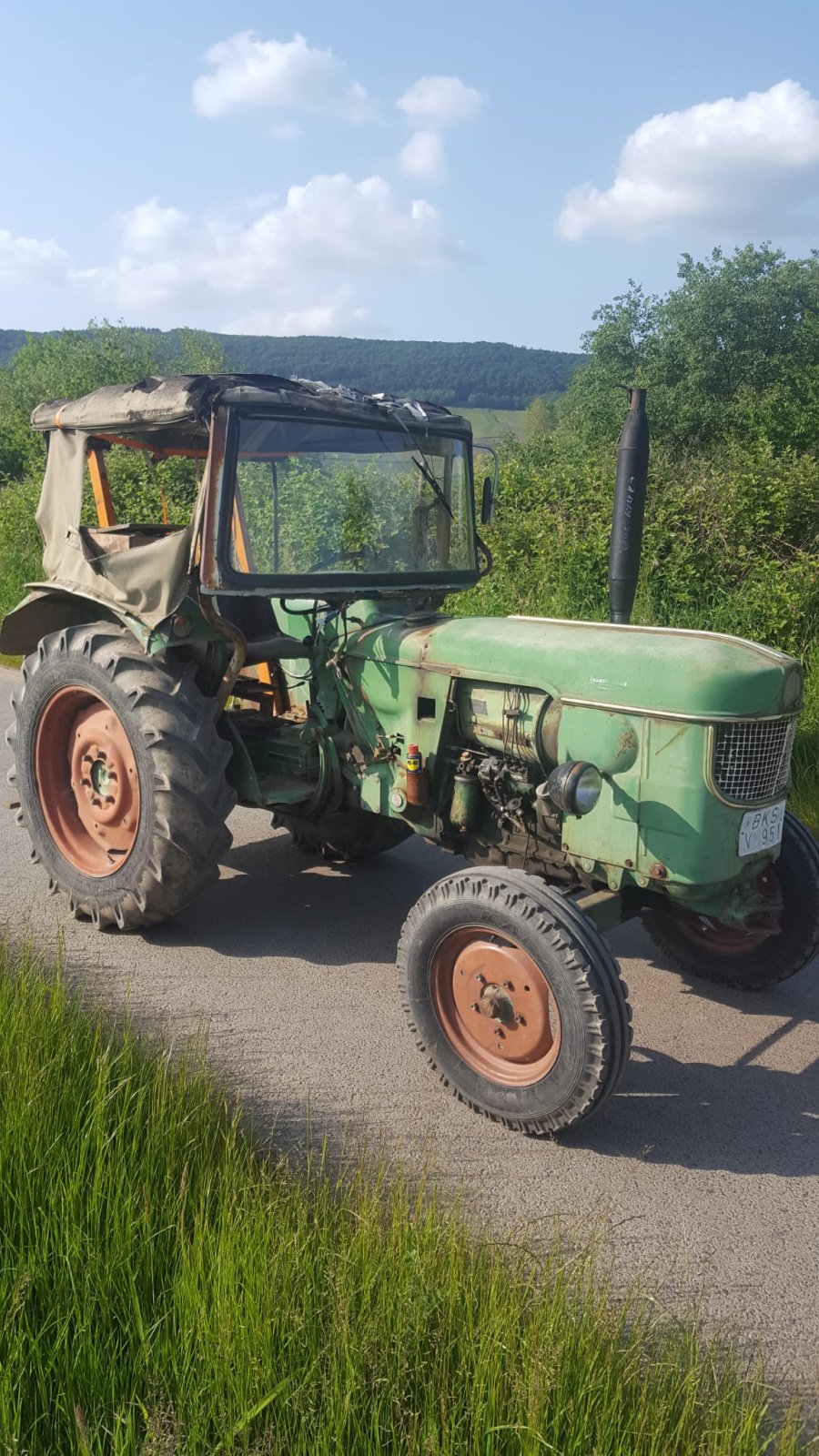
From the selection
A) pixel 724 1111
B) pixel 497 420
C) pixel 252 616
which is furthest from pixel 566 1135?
pixel 497 420

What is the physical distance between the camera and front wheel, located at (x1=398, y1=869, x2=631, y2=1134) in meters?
3.23

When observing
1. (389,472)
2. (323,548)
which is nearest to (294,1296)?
(323,548)

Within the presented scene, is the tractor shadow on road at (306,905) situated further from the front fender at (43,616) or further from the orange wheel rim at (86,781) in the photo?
the front fender at (43,616)

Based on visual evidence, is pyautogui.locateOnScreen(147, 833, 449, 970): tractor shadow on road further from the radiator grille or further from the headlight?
the radiator grille

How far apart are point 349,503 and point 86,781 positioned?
1689mm

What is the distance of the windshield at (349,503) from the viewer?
14.5ft

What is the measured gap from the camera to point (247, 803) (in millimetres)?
4793

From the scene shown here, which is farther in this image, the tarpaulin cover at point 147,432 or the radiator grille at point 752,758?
the tarpaulin cover at point 147,432

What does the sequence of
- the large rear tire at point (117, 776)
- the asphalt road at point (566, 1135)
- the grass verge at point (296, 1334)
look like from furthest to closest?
the large rear tire at point (117, 776) → the asphalt road at point (566, 1135) → the grass verge at point (296, 1334)

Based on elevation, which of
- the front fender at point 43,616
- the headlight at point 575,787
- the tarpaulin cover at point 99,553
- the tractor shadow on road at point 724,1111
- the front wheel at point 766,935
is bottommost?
the tractor shadow on road at point 724,1111

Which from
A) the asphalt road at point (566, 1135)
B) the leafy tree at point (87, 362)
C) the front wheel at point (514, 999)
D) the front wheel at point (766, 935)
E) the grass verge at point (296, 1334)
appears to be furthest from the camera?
the leafy tree at point (87, 362)

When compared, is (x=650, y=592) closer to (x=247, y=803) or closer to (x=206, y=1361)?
(x=247, y=803)

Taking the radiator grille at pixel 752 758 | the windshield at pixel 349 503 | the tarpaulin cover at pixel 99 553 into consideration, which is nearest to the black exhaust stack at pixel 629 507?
the windshield at pixel 349 503

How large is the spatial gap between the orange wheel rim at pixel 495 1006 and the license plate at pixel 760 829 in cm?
A: 82
